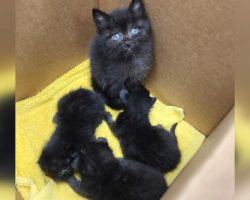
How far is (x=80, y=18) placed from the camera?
1574 mm

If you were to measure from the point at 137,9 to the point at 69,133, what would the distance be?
1.65 feet

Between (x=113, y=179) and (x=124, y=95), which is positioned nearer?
(x=113, y=179)

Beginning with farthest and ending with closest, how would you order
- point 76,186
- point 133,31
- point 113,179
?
1. point 133,31
2. point 76,186
3. point 113,179

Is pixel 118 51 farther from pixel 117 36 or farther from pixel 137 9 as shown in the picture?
pixel 137 9

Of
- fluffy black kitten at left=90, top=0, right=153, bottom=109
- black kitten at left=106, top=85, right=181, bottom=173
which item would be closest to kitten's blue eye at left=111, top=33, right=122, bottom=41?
fluffy black kitten at left=90, top=0, right=153, bottom=109

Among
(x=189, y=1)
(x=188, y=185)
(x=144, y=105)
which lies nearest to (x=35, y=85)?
(x=144, y=105)

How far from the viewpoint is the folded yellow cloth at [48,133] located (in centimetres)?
134

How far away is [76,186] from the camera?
130cm

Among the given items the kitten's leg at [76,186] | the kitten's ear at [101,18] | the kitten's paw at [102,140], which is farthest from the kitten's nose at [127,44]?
the kitten's leg at [76,186]

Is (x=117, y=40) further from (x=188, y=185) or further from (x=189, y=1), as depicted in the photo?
(x=188, y=185)

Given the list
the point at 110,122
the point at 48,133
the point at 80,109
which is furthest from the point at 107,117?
the point at 48,133

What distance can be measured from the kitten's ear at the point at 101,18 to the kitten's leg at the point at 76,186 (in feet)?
1.90

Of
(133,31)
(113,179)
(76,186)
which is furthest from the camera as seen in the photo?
(133,31)

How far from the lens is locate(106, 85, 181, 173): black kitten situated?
1.30m
